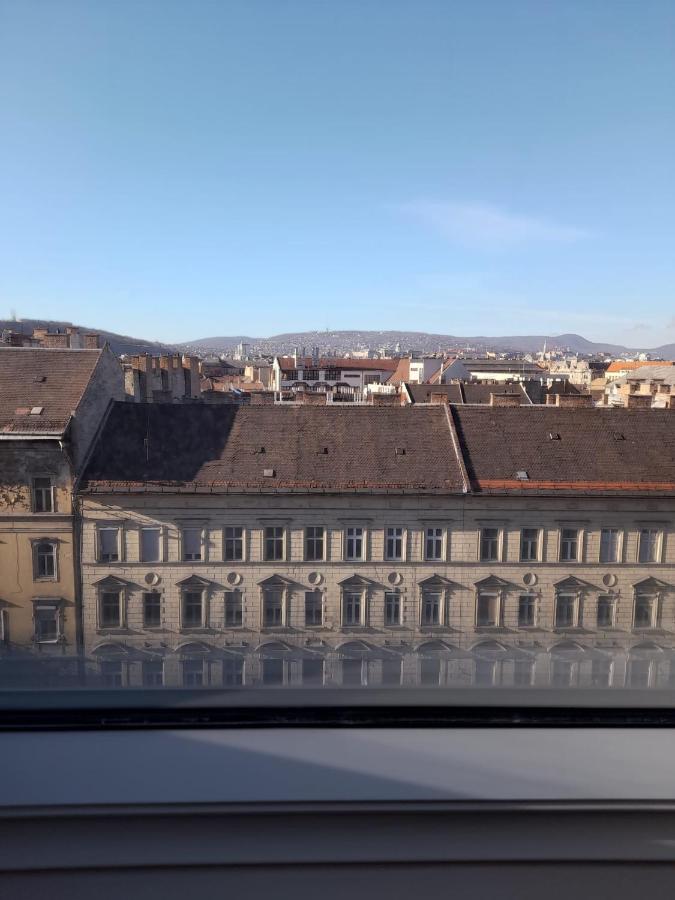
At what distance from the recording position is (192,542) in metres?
4.26

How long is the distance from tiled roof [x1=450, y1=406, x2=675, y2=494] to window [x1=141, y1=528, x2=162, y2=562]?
2.25 metres

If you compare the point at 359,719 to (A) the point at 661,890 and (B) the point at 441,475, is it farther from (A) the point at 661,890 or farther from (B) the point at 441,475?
(B) the point at 441,475

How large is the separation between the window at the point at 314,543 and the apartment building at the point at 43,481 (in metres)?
1.40

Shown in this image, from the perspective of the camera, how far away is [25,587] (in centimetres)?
290

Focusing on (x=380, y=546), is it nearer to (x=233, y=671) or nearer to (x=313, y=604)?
(x=313, y=604)

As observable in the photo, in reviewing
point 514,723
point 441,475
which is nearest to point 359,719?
point 514,723

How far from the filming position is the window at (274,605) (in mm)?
2266

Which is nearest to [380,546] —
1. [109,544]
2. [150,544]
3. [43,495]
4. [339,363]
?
[150,544]

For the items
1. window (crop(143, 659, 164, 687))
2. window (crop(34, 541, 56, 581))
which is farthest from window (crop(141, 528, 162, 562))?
window (crop(143, 659, 164, 687))

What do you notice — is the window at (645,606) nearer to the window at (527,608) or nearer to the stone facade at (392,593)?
the stone facade at (392,593)

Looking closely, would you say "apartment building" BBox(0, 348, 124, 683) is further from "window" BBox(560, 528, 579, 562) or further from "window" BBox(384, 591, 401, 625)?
"window" BBox(560, 528, 579, 562)

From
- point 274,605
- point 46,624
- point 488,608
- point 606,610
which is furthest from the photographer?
point 274,605

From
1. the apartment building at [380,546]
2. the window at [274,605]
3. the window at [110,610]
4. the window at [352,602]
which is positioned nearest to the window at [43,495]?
the apartment building at [380,546]

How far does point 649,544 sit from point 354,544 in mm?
1737
